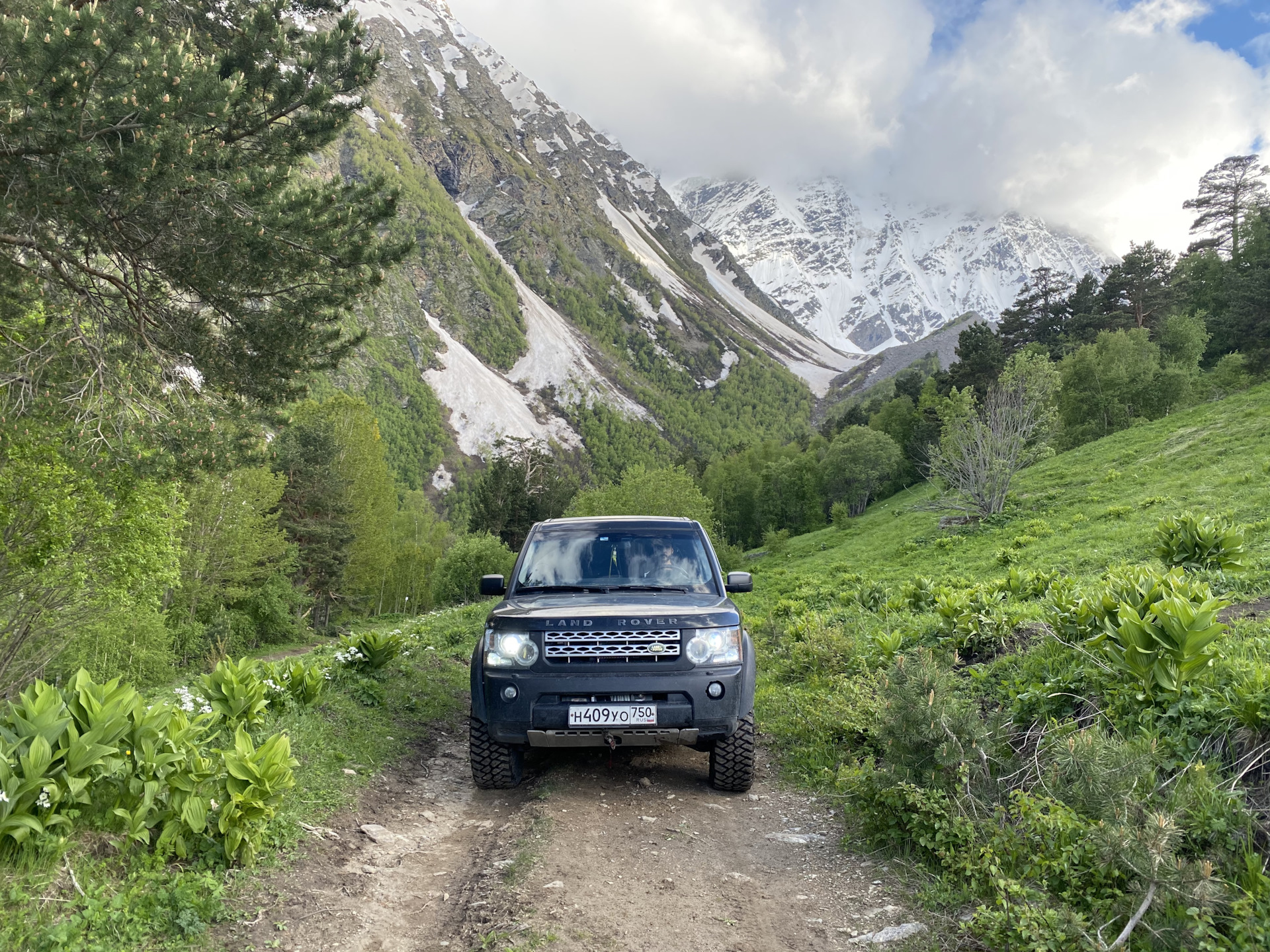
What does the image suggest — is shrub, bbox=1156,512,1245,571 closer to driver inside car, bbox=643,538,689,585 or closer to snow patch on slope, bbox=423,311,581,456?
driver inside car, bbox=643,538,689,585

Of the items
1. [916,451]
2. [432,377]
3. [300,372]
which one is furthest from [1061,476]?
[432,377]

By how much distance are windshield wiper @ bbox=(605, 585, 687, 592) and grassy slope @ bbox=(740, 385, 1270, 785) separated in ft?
6.18

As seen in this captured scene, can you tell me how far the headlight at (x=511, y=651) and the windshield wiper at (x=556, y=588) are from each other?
1.00m

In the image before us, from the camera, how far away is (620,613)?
17.4ft

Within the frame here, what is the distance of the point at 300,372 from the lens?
34.9ft

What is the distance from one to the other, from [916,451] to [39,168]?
67.8 m

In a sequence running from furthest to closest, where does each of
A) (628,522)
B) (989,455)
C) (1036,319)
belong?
(1036,319), (989,455), (628,522)

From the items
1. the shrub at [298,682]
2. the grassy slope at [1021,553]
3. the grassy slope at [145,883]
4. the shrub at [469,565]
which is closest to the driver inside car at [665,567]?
the grassy slope at [1021,553]

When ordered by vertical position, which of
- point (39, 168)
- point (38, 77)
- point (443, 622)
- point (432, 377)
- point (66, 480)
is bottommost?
point (443, 622)

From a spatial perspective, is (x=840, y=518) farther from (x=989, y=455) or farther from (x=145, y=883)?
(x=145, y=883)

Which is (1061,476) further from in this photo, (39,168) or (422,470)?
(422,470)

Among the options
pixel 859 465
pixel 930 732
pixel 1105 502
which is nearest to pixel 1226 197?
pixel 859 465

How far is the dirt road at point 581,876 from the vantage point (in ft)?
11.7

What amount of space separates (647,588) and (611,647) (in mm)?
1048
